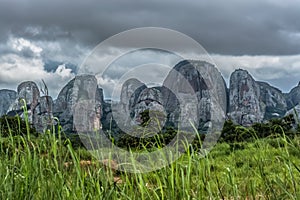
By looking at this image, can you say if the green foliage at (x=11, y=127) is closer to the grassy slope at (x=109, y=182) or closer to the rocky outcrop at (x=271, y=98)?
the grassy slope at (x=109, y=182)

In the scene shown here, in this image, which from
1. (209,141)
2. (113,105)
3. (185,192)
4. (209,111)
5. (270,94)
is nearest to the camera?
(185,192)

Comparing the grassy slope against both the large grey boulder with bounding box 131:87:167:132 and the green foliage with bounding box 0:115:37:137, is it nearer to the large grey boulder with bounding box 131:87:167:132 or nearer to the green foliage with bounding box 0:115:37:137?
the green foliage with bounding box 0:115:37:137

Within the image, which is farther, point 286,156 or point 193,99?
point 193,99

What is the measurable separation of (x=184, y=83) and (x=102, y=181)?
3.25 metres

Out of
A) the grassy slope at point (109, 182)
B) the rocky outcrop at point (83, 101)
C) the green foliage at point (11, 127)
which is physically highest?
the rocky outcrop at point (83, 101)

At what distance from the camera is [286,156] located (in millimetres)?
2996

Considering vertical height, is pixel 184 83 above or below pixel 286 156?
above

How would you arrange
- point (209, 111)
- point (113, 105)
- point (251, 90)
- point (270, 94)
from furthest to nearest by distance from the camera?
point (270, 94) < point (251, 90) < point (209, 111) < point (113, 105)

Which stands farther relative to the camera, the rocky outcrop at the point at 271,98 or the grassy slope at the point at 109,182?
the rocky outcrop at the point at 271,98

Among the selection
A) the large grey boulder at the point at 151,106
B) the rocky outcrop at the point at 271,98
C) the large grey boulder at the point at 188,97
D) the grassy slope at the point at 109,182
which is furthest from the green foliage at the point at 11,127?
the rocky outcrop at the point at 271,98

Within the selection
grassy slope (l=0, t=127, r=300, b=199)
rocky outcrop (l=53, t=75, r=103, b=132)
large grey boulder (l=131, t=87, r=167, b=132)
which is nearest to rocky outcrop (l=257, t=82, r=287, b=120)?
large grey boulder (l=131, t=87, r=167, b=132)

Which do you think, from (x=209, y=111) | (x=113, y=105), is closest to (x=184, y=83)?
(x=113, y=105)

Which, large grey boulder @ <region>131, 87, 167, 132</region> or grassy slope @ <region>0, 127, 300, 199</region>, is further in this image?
large grey boulder @ <region>131, 87, 167, 132</region>

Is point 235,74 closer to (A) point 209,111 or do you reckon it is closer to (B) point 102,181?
(A) point 209,111
